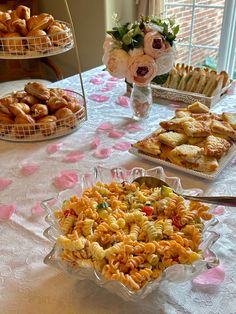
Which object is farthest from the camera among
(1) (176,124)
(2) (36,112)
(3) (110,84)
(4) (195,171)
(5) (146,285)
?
(3) (110,84)

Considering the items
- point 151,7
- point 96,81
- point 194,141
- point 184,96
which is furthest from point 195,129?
point 151,7

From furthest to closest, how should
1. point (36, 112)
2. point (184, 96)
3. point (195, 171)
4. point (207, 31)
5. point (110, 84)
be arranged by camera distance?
point (207, 31) → point (110, 84) → point (184, 96) → point (36, 112) → point (195, 171)

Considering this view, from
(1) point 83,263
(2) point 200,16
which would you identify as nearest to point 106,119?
(1) point 83,263

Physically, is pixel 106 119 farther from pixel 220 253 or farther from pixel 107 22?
pixel 107 22

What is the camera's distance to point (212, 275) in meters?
0.59

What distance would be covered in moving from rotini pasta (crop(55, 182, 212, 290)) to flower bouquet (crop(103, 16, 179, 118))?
0.48 meters

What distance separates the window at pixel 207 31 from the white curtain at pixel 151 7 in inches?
5.8

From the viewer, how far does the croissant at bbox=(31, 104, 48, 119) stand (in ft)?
3.49

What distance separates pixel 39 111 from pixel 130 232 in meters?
0.62

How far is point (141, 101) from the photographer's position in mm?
1148

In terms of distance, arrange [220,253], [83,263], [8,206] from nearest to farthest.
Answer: [83,263], [220,253], [8,206]

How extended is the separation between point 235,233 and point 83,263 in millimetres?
328

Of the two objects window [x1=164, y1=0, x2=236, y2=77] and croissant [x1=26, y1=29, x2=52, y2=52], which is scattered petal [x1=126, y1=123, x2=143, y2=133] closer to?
croissant [x1=26, y1=29, x2=52, y2=52]

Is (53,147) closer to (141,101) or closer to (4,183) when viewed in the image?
(4,183)
